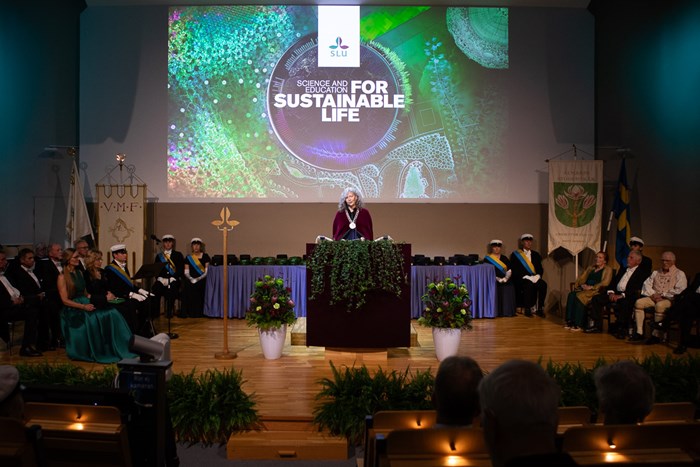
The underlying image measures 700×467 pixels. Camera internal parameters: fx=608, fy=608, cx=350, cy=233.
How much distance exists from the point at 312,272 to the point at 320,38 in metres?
6.23

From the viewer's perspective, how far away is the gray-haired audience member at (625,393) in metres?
2.15

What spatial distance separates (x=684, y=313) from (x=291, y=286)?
5529 mm

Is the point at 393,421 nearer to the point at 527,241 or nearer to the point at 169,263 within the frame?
the point at 169,263

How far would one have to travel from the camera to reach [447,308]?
6406mm

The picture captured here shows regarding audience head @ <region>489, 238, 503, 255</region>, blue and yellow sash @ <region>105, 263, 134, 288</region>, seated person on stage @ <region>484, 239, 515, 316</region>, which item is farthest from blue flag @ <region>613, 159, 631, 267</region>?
blue and yellow sash @ <region>105, 263, 134, 288</region>

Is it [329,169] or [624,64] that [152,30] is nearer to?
[329,169]

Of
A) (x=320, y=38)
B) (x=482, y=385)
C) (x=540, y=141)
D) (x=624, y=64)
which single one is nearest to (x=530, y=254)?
(x=540, y=141)

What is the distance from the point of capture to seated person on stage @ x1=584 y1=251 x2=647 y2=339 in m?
8.02

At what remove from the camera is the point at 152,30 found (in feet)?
37.0

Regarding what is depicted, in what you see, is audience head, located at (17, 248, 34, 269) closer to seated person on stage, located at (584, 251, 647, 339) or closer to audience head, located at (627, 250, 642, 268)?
seated person on stage, located at (584, 251, 647, 339)

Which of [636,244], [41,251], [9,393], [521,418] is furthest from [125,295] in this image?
[636,244]

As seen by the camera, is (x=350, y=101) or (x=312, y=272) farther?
(x=350, y=101)

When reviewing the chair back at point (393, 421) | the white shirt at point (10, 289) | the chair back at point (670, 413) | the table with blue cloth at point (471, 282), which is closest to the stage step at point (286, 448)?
the chair back at point (393, 421)

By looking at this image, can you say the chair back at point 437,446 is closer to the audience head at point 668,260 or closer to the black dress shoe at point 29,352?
the black dress shoe at point 29,352
